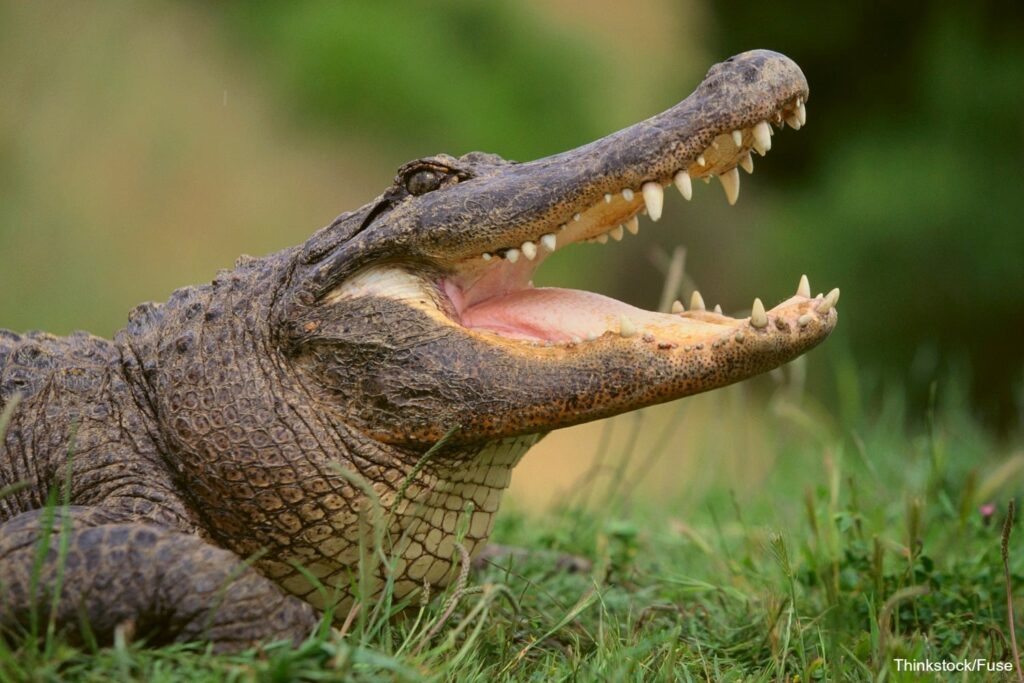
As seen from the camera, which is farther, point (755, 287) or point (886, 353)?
point (755, 287)

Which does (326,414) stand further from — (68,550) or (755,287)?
(755,287)

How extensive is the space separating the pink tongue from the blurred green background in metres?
4.57

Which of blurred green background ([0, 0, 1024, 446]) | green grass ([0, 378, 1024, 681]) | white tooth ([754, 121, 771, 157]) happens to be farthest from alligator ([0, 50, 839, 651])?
blurred green background ([0, 0, 1024, 446])

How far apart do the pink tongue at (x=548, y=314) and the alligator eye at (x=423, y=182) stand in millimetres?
296

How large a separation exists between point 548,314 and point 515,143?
7.54m

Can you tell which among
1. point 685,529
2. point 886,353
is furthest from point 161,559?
point 886,353

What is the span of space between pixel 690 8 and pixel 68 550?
942 cm

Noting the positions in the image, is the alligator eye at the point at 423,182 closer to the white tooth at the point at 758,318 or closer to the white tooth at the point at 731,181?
the white tooth at the point at 731,181

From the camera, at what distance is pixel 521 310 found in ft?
8.27

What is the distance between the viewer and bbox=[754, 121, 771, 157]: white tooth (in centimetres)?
231

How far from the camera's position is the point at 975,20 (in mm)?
8391

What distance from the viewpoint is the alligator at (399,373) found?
2.24m

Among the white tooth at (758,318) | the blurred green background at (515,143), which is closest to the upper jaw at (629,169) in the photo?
the white tooth at (758,318)

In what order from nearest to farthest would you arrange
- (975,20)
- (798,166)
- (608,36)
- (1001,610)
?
(1001,610), (975,20), (798,166), (608,36)
